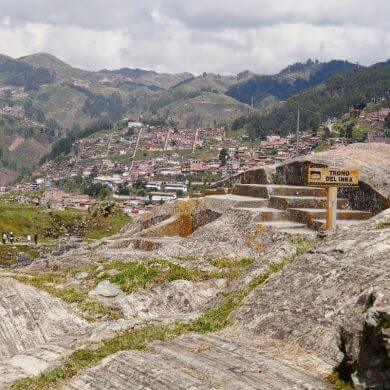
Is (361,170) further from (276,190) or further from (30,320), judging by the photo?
(30,320)

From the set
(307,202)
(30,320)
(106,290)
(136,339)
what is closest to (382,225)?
(136,339)

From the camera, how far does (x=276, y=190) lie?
2752 cm

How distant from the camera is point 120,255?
23406mm

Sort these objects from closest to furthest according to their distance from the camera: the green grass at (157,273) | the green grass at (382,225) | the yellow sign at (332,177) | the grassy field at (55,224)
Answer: the green grass at (382,225)
the green grass at (157,273)
the yellow sign at (332,177)
the grassy field at (55,224)

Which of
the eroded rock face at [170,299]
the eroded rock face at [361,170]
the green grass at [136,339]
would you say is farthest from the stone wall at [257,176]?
the green grass at [136,339]

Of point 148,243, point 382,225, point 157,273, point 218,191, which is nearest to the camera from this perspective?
point 382,225

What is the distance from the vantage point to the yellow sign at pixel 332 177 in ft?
62.4

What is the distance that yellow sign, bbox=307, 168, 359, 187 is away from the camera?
19031 millimetres

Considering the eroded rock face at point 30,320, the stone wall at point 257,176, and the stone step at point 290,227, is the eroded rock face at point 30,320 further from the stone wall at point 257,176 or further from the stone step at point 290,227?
the stone wall at point 257,176

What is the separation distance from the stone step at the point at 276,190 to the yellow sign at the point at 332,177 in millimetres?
6570

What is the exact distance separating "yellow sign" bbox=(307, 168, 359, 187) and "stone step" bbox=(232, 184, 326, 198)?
6570 millimetres

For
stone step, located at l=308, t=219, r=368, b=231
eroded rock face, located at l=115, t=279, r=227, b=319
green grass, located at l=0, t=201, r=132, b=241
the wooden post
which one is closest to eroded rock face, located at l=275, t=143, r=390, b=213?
stone step, located at l=308, t=219, r=368, b=231

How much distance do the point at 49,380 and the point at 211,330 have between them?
365 cm

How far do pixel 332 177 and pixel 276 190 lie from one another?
825 centimetres
